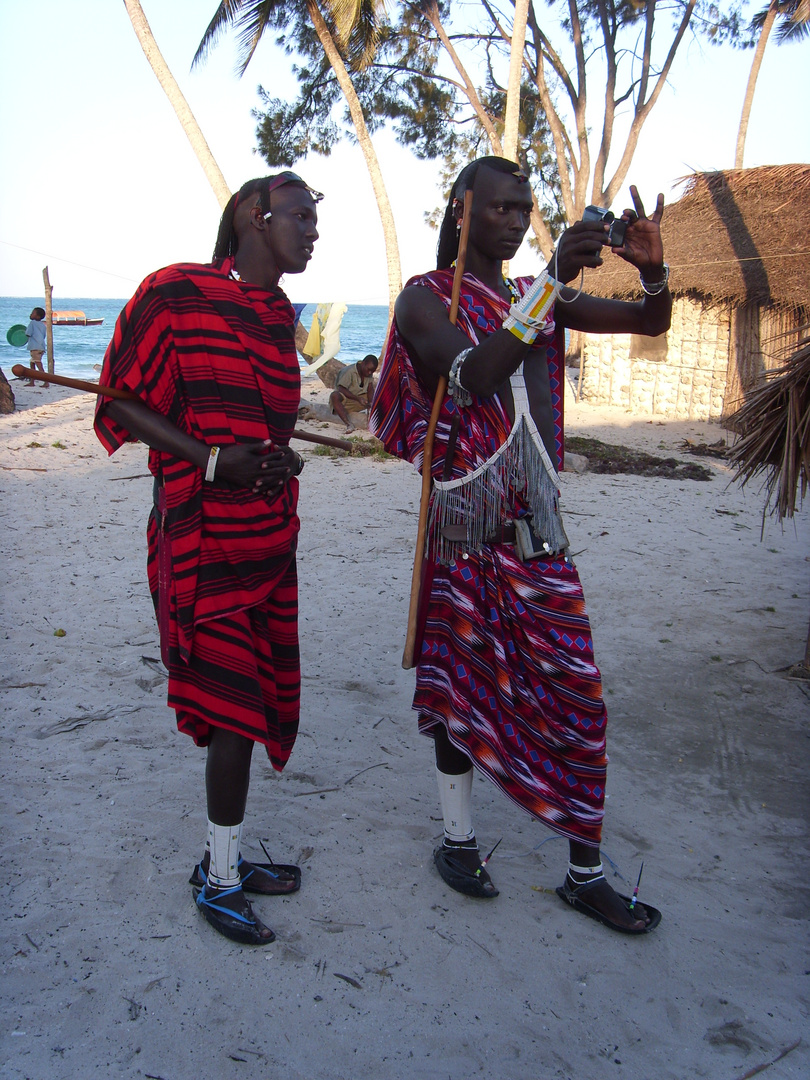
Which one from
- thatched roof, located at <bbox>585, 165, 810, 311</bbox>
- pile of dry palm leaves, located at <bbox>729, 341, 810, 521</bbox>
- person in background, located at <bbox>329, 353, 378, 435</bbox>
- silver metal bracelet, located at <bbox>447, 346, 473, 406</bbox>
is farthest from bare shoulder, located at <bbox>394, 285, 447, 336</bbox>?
thatched roof, located at <bbox>585, 165, 810, 311</bbox>

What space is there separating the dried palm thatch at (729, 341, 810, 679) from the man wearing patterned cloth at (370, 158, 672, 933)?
1.49m

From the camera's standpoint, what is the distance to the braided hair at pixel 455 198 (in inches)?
85.8

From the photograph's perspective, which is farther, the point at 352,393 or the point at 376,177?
the point at 376,177

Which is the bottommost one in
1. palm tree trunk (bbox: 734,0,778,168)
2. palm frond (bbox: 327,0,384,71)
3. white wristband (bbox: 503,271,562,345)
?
white wristband (bbox: 503,271,562,345)

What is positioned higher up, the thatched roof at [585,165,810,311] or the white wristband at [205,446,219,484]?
the thatched roof at [585,165,810,311]

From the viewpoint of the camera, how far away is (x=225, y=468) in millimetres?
1957

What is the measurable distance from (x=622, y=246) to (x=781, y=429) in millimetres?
1837

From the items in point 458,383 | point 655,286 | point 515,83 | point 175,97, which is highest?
point 515,83

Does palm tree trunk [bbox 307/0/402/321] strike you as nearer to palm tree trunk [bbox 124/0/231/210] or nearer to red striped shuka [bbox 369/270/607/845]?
palm tree trunk [bbox 124/0/231/210]

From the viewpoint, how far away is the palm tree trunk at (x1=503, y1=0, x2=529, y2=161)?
39.8ft

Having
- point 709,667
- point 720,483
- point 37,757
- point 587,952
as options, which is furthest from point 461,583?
point 720,483

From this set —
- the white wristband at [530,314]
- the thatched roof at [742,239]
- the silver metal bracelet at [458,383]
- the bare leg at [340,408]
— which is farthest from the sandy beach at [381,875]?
the thatched roof at [742,239]

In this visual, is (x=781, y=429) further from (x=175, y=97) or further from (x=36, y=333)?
(x=36, y=333)

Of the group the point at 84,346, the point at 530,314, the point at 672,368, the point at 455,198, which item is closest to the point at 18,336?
the point at 672,368
